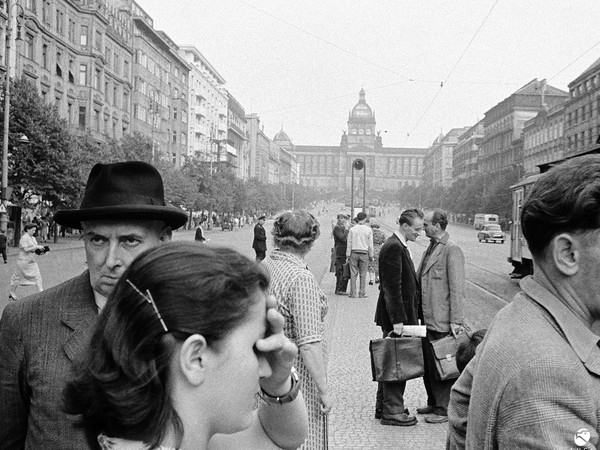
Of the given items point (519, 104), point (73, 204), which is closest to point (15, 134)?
point (73, 204)

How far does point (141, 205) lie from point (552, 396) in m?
1.62

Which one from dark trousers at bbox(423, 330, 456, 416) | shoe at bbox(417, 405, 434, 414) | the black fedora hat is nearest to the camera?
the black fedora hat

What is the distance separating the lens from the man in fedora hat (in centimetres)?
223

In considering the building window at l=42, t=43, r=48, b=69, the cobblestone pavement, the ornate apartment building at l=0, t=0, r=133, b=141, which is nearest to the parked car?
the ornate apartment building at l=0, t=0, r=133, b=141

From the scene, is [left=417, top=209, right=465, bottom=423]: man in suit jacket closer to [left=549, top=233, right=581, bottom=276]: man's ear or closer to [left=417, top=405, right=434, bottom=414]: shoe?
[left=417, top=405, right=434, bottom=414]: shoe

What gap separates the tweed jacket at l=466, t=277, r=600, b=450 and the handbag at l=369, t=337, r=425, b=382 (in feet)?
15.6

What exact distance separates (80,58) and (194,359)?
191 feet

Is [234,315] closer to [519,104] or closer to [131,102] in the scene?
[131,102]

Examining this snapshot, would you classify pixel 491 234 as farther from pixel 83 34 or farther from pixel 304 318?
pixel 304 318

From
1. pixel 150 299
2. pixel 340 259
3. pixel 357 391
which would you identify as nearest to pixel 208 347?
pixel 150 299

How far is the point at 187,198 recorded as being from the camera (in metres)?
61.9

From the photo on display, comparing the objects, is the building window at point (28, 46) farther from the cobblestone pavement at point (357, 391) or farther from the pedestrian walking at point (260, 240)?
the cobblestone pavement at point (357, 391)

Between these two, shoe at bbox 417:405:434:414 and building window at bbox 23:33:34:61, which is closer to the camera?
shoe at bbox 417:405:434:414

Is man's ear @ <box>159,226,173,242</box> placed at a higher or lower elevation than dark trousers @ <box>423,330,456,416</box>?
higher
